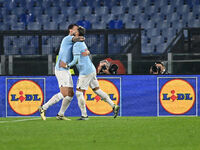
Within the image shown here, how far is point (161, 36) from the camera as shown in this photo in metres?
21.5

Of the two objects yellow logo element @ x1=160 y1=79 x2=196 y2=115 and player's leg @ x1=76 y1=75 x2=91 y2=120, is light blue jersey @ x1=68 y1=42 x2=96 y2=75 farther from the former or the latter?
yellow logo element @ x1=160 y1=79 x2=196 y2=115

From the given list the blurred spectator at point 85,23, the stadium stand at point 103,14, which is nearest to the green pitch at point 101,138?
the blurred spectator at point 85,23

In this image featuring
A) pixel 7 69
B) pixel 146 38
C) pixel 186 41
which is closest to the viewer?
pixel 7 69

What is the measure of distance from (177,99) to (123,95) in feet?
3.78

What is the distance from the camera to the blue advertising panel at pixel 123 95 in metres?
10.9

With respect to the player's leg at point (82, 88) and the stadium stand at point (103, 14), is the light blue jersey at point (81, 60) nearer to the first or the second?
the player's leg at point (82, 88)

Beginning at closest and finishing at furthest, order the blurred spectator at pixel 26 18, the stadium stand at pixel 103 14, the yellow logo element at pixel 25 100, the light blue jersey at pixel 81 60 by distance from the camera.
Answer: the light blue jersey at pixel 81 60 < the yellow logo element at pixel 25 100 < the stadium stand at pixel 103 14 < the blurred spectator at pixel 26 18

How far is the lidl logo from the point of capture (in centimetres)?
1095

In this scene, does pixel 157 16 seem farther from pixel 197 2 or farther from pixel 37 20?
pixel 37 20

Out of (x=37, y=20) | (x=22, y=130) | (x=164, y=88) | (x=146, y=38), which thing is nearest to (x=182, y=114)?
(x=164, y=88)

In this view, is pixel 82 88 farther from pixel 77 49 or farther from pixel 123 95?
pixel 123 95

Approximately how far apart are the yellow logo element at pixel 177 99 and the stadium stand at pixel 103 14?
10.8 meters

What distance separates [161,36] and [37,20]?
5348 mm

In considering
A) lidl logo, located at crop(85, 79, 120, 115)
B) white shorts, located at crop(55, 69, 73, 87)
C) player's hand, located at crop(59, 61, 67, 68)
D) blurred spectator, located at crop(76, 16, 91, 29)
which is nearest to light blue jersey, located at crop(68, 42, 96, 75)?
player's hand, located at crop(59, 61, 67, 68)
